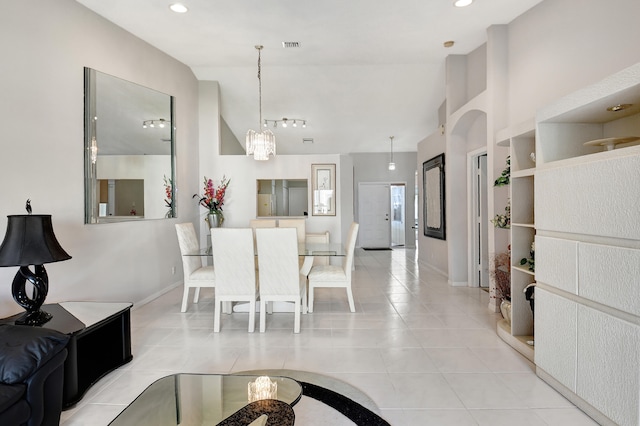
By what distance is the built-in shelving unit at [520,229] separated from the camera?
2.80 m

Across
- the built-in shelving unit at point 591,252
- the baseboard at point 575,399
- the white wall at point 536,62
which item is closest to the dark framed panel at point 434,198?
the white wall at point 536,62

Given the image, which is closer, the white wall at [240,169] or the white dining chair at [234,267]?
the white dining chair at [234,267]

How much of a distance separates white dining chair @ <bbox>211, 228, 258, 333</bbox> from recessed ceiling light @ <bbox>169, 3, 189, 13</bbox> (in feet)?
7.30

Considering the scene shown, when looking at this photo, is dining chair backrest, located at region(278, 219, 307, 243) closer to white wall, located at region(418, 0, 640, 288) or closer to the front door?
white wall, located at region(418, 0, 640, 288)

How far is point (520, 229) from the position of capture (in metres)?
2.84

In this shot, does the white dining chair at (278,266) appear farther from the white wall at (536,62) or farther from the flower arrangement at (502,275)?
the white wall at (536,62)

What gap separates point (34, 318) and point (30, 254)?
429 millimetres

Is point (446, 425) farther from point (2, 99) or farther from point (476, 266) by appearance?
point (2, 99)

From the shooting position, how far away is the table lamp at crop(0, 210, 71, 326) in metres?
2.08

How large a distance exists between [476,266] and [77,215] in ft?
16.1

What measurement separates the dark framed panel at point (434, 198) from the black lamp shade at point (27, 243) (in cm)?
499

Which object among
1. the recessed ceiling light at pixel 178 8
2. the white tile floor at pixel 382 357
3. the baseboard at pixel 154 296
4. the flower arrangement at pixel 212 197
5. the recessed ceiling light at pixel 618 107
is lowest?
the white tile floor at pixel 382 357

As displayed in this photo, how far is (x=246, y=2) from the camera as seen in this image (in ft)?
10.8

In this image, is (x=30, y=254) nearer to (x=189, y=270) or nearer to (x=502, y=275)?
(x=189, y=270)
